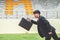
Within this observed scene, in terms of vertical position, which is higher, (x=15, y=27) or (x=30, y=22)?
(x=30, y=22)

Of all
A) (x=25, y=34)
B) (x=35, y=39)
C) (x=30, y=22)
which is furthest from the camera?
(x=25, y=34)

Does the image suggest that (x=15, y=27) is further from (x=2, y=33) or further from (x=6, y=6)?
(x=6, y=6)

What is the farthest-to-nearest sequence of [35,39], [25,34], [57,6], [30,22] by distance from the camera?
[57,6], [25,34], [35,39], [30,22]

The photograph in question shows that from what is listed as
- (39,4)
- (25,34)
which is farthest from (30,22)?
(39,4)

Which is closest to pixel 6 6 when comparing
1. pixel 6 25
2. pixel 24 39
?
pixel 6 25

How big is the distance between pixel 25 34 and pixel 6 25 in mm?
1187

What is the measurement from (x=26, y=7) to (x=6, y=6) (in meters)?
1.48

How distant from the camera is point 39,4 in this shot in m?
20.5

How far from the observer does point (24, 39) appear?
12812 mm

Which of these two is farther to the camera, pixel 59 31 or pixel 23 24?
pixel 59 31

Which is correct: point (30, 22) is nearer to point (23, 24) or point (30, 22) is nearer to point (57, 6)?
point (23, 24)

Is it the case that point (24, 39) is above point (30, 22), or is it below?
below

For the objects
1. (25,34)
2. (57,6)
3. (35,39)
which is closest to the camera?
(35,39)

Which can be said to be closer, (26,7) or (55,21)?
(55,21)
